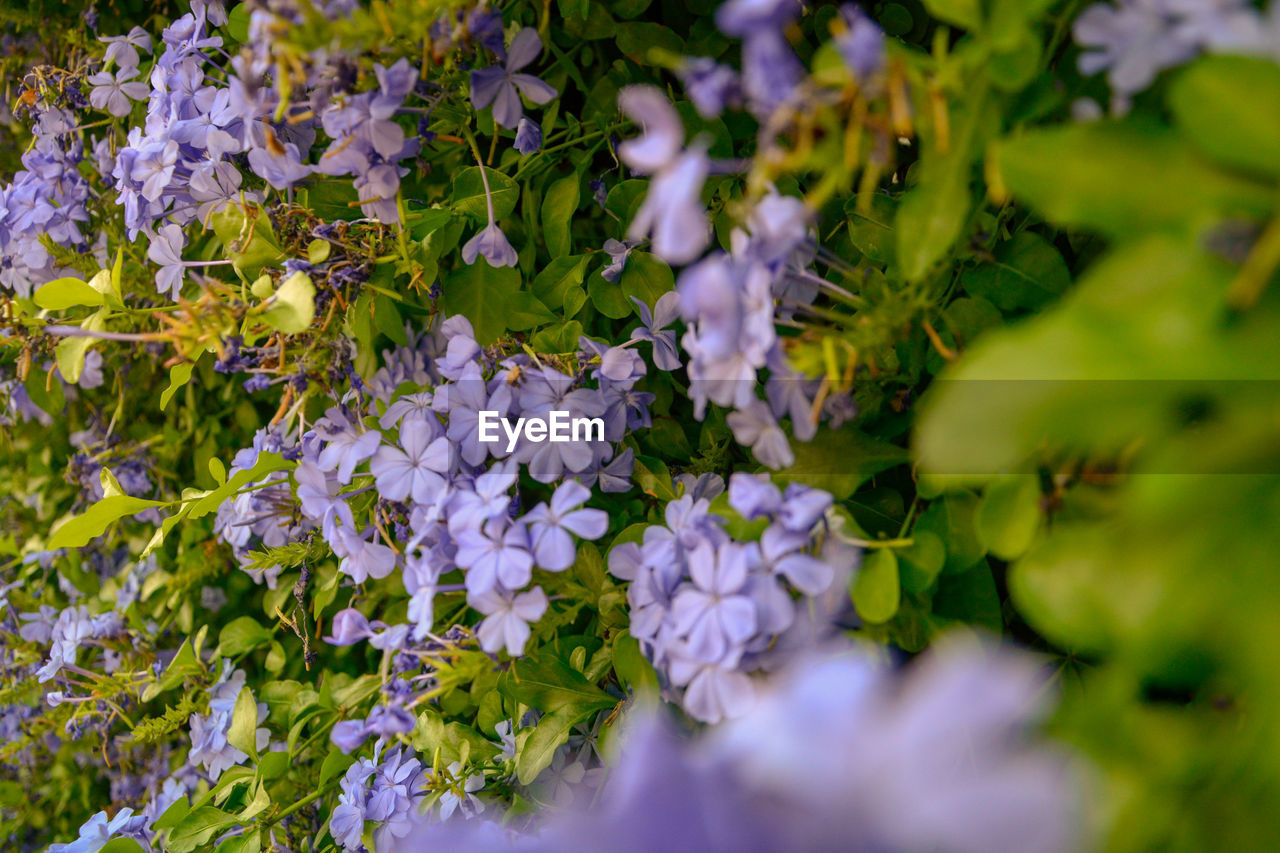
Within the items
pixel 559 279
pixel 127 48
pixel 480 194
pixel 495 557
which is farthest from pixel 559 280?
pixel 127 48

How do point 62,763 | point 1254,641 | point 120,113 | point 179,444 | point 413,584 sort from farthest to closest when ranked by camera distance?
1. point 62,763
2. point 179,444
3. point 120,113
4. point 413,584
5. point 1254,641

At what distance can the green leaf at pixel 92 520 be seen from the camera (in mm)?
676

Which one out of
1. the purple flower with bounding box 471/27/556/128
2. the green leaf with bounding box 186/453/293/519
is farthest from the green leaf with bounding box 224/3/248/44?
the green leaf with bounding box 186/453/293/519

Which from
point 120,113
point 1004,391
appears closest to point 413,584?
point 1004,391

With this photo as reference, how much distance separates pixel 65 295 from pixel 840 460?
70cm

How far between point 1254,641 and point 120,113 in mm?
1168

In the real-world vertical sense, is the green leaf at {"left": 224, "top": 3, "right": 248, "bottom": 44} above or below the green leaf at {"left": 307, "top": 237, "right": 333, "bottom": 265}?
above

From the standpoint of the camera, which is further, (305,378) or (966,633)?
(305,378)

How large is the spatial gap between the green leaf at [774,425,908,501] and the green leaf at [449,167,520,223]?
367mm

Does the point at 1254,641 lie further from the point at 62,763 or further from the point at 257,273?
the point at 62,763

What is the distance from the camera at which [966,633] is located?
47 centimetres

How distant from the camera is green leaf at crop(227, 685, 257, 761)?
0.82m

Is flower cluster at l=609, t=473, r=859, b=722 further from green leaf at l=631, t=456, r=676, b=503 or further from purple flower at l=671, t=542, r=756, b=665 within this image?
green leaf at l=631, t=456, r=676, b=503

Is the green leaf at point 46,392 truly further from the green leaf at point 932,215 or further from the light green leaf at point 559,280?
the green leaf at point 932,215
